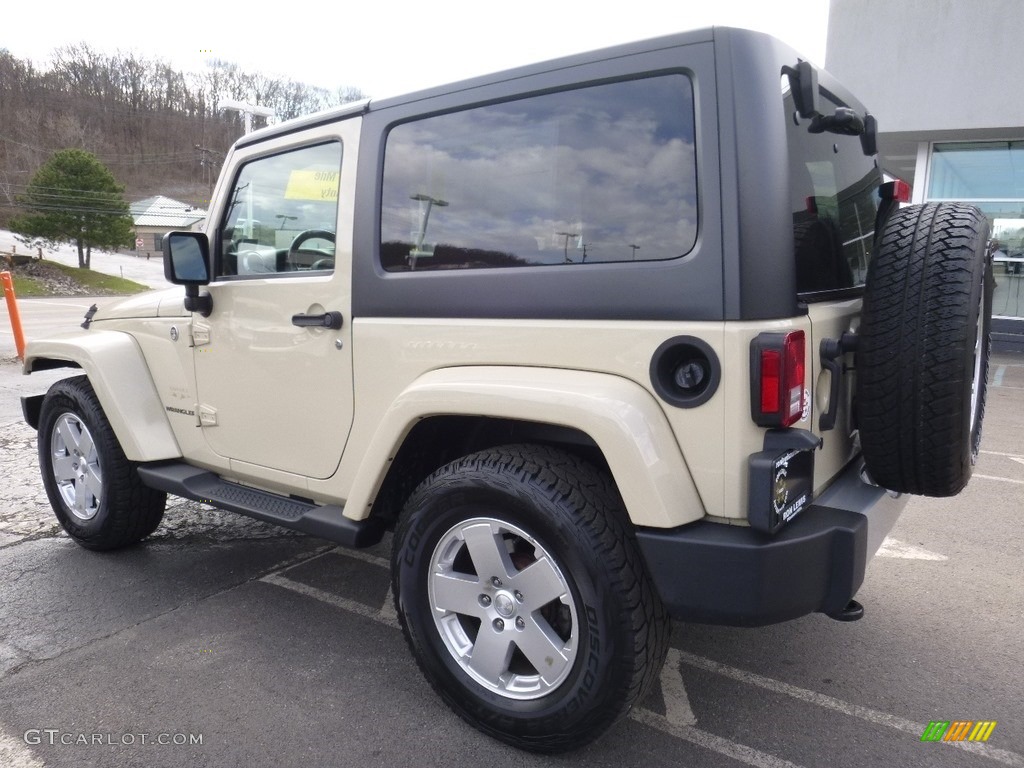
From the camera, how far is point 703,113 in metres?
2.06

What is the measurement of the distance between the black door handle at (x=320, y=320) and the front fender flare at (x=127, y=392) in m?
1.16

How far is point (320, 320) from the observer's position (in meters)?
2.89

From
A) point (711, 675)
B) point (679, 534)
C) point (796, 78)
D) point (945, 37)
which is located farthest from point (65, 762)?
point (945, 37)

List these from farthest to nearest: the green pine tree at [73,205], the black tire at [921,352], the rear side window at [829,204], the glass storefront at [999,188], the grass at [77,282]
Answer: the green pine tree at [73,205] < the grass at [77,282] < the glass storefront at [999,188] < the rear side window at [829,204] < the black tire at [921,352]

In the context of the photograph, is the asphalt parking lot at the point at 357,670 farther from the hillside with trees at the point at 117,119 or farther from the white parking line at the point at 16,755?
the hillside with trees at the point at 117,119

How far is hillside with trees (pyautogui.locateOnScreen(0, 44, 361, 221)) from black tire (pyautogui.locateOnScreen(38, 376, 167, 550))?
56736 millimetres

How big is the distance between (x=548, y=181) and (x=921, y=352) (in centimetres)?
117

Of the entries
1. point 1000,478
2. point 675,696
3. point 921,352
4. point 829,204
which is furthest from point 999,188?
point 675,696

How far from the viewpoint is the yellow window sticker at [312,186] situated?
2.99 meters

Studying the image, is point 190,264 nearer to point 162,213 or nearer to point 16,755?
point 16,755

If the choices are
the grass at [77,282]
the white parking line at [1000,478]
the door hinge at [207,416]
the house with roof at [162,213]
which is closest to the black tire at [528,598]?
the door hinge at [207,416]

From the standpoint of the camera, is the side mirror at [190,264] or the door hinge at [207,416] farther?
the door hinge at [207,416]

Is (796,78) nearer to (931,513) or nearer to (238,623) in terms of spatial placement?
(238,623)

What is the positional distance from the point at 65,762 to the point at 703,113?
2670mm
